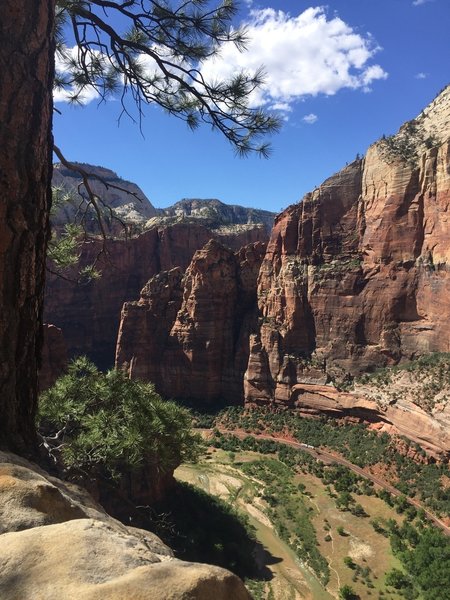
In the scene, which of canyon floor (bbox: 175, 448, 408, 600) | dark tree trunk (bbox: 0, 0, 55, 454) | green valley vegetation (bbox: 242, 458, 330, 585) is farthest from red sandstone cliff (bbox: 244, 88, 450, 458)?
dark tree trunk (bbox: 0, 0, 55, 454)

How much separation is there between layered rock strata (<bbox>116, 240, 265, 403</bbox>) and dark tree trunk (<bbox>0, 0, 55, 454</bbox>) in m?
45.7

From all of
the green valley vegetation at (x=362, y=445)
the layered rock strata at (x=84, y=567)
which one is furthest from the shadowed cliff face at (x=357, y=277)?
the layered rock strata at (x=84, y=567)

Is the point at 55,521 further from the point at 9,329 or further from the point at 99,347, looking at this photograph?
the point at 99,347

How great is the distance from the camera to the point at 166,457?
24.2ft

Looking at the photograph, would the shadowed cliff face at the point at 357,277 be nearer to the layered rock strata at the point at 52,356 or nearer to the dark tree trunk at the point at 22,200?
the layered rock strata at the point at 52,356

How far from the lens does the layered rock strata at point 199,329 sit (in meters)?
51.0

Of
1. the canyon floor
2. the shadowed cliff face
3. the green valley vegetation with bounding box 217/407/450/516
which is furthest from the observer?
the shadowed cliff face

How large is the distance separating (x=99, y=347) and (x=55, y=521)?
6941cm

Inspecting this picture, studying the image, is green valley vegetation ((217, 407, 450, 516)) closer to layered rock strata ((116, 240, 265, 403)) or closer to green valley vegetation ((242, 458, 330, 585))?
green valley vegetation ((242, 458, 330, 585))

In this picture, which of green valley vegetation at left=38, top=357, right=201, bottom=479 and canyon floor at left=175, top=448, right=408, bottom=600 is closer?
green valley vegetation at left=38, top=357, right=201, bottom=479

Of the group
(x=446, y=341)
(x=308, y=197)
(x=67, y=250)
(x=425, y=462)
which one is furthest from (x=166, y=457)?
(x=308, y=197)

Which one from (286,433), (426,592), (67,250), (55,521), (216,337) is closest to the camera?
(55,521)

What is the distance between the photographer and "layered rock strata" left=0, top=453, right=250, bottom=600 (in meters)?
2.04

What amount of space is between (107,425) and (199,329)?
44570 millimetres
